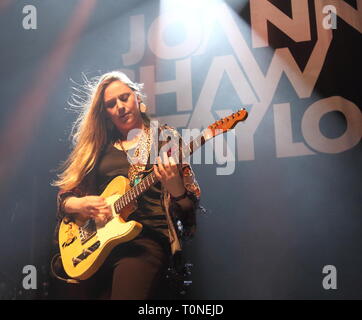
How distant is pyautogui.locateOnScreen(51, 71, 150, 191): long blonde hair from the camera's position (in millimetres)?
3340

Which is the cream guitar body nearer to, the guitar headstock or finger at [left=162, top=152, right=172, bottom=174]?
finger at [left=162, top=152, right=172, bottom=174]

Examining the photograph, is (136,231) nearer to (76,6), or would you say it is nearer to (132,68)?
(132,68)

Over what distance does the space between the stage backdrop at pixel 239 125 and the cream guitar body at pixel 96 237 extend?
0.25m

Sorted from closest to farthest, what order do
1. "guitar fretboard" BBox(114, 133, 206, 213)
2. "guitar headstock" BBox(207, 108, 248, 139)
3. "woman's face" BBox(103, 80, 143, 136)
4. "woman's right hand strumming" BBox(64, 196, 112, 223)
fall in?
"guitar headstock" BBox(207, 108, 248, 139) → "guitar fretboard" BBox(114, 133, 206, 213) → "woman's right hand strumming" BBox(64, 196, 112, 223) → "woman's face" BBox(103, 80, 143, 136)

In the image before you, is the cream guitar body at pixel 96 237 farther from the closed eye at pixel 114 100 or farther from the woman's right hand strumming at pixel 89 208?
the closed eye at pixel 114 100

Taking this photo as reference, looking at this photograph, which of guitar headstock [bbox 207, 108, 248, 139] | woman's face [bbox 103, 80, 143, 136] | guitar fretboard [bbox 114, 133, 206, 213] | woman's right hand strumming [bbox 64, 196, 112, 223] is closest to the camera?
guitar headstock [bbox 207, 108, 248, 139]

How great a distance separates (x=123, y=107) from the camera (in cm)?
334

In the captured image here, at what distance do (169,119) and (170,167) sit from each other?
0.48 metres

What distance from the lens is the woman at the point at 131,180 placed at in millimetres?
2988

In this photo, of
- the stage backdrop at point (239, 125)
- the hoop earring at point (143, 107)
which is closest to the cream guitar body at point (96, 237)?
the stage backdrop at point (239, 125)

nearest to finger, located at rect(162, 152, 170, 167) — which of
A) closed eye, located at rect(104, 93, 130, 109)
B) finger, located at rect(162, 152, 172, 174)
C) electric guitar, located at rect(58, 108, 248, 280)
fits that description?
finger, located at rect(162, 152, 172, 174)

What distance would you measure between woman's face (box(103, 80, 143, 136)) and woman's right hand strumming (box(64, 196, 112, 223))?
0.53 metres

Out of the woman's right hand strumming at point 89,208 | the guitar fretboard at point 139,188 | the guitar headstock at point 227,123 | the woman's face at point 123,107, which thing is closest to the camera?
the guitar headstock at point 227,123

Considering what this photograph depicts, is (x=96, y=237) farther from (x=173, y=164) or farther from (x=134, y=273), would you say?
(x=173, y=164)
